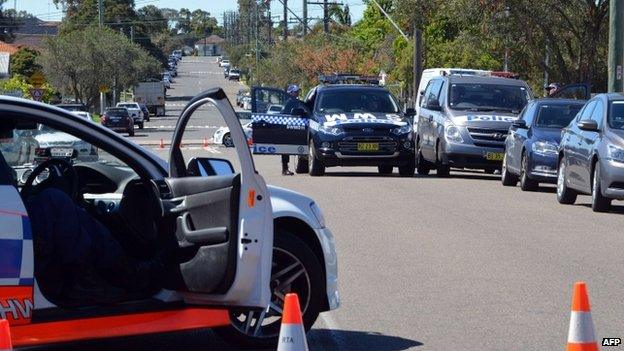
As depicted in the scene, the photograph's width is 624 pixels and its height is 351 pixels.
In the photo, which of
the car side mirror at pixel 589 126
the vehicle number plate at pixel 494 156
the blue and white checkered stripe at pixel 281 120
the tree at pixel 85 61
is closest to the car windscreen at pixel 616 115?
the car side mirror at pixel 589 126

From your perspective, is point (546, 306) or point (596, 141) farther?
point (596, 141)

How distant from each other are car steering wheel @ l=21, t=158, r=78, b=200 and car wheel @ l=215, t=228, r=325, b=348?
4.10 feet

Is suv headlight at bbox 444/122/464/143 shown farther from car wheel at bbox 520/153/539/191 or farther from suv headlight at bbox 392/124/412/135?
car wheel at bbox 520/153/539/191

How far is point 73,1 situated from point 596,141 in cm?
11222

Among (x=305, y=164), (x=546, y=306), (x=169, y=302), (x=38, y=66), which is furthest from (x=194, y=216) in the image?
(x=38, y=66)

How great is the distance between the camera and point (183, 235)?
7.67 metres

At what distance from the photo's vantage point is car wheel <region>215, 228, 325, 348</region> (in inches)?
312

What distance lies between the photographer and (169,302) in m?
7.55

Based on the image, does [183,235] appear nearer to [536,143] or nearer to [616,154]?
[616,154]

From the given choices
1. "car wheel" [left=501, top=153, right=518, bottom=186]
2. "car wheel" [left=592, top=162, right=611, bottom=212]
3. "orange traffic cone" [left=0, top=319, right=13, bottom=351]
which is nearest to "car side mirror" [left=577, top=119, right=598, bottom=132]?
"car wheel" [left=592, top=162, right=611, bottom=212]

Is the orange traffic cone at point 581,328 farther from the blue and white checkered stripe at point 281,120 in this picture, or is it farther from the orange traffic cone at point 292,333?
the blue and white checkered stripe at point 281,120

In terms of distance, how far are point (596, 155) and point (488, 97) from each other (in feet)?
28.6

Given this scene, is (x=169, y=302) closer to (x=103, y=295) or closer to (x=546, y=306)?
(x=103, y=295)

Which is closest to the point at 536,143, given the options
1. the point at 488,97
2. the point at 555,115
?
the point at 555,115
